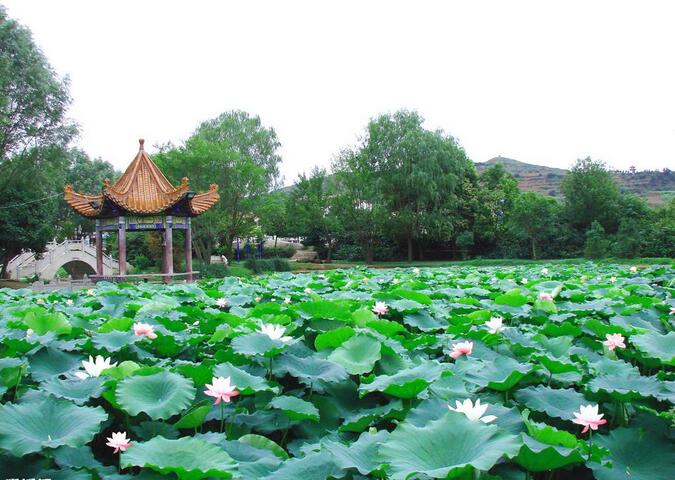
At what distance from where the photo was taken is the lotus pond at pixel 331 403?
122 centimetres

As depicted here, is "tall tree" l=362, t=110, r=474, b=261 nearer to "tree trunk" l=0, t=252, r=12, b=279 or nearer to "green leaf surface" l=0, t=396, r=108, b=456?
"tree trunk" l=0, t=252, r=12, b=279

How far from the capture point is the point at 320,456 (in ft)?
4.13

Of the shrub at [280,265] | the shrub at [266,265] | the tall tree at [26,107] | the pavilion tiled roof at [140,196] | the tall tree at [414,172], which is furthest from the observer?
the tall tree at [414,172]

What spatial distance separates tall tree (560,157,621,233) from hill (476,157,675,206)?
2127 cm

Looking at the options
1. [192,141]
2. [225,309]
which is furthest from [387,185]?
[225,309]

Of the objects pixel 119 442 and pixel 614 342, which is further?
pixel 614 342

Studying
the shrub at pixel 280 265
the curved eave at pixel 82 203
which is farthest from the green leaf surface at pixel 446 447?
the shrub at pixel 280 265

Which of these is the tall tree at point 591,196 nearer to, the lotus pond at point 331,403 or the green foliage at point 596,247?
the green foliage at point 596,247

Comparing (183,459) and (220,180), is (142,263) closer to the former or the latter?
(220,180)

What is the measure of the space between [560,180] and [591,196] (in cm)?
2333

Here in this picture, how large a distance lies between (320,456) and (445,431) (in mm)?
299

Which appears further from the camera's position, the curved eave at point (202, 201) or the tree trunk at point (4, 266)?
the tree trunk at point (4, 266)

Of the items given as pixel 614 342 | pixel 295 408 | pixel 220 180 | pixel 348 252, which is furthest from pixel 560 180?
pixel 295 408

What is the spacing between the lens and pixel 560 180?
5281 cm
